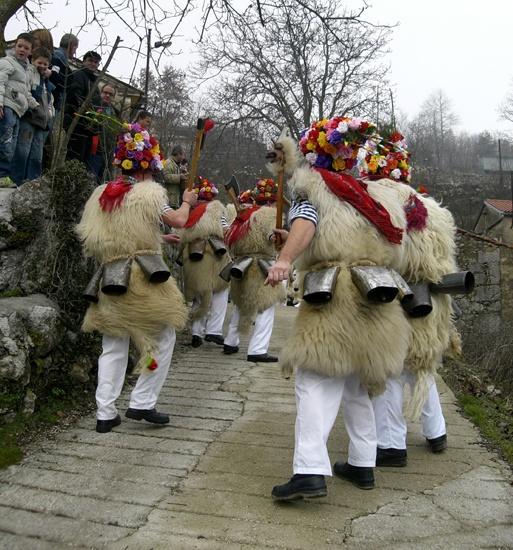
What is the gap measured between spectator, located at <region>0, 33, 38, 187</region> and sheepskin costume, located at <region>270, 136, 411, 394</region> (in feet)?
12.0

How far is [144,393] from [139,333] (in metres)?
0.48

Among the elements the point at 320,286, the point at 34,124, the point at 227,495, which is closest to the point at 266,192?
the point at 34,124

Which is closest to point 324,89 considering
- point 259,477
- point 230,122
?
point 230,122

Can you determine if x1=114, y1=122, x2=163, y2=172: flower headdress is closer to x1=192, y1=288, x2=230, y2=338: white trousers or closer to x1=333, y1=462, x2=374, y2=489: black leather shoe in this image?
→ x1=333, y1=462, x2=374, y2=489: black leather shoe

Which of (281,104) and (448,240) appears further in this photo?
(281,104)

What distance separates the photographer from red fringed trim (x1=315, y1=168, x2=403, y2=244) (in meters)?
3.29

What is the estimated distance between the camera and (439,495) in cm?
334

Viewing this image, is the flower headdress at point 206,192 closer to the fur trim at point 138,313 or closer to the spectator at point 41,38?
the spectator at point 41,38

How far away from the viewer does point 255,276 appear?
683 cm

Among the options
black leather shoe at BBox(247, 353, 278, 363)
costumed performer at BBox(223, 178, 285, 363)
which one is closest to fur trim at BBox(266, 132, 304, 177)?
costumed performer at BBox(223, 178, 285, 363)

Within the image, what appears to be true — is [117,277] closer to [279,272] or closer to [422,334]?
[279,272]

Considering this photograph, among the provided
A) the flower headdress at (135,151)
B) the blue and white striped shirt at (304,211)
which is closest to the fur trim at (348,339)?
the blue and white striped shirt at (304,211)

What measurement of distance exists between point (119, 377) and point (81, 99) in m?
3.67

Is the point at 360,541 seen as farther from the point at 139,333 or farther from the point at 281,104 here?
the point at 281,104
